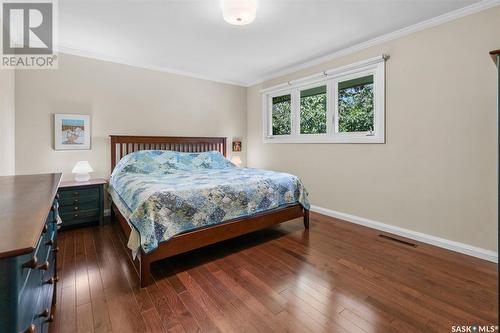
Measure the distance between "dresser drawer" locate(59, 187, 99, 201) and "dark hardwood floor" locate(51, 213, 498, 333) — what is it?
0.58 meters

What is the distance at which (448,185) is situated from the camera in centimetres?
258

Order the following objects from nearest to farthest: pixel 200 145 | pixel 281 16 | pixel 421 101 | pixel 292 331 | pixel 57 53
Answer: pixel 292 331 < pixel 281 16 < pixel 421 101 < pixel 57 53 < pixel 200 145

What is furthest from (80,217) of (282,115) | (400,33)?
(400,33)

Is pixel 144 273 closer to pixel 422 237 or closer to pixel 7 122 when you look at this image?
pixel 7 122

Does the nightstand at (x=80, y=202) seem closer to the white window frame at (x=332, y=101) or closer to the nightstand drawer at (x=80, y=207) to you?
the nightstand drawer at (x=80, y=207)

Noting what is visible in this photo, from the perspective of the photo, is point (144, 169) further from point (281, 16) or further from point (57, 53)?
point (281, 16)

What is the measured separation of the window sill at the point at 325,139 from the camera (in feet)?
10.5

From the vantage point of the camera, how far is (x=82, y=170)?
10.7 ft

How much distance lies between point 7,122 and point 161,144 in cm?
189

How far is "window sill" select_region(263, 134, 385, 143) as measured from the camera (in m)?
3.21

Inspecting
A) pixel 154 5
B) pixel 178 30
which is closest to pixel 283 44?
pixel 178 30

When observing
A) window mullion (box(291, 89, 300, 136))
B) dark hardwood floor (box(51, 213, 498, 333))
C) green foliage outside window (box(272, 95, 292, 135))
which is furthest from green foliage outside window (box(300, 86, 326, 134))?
dark hardwood floor (box(51, 213, 498, 333))

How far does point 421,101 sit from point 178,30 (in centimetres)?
298

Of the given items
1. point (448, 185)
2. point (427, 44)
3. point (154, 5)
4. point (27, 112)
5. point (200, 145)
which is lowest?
point (448, 185)
